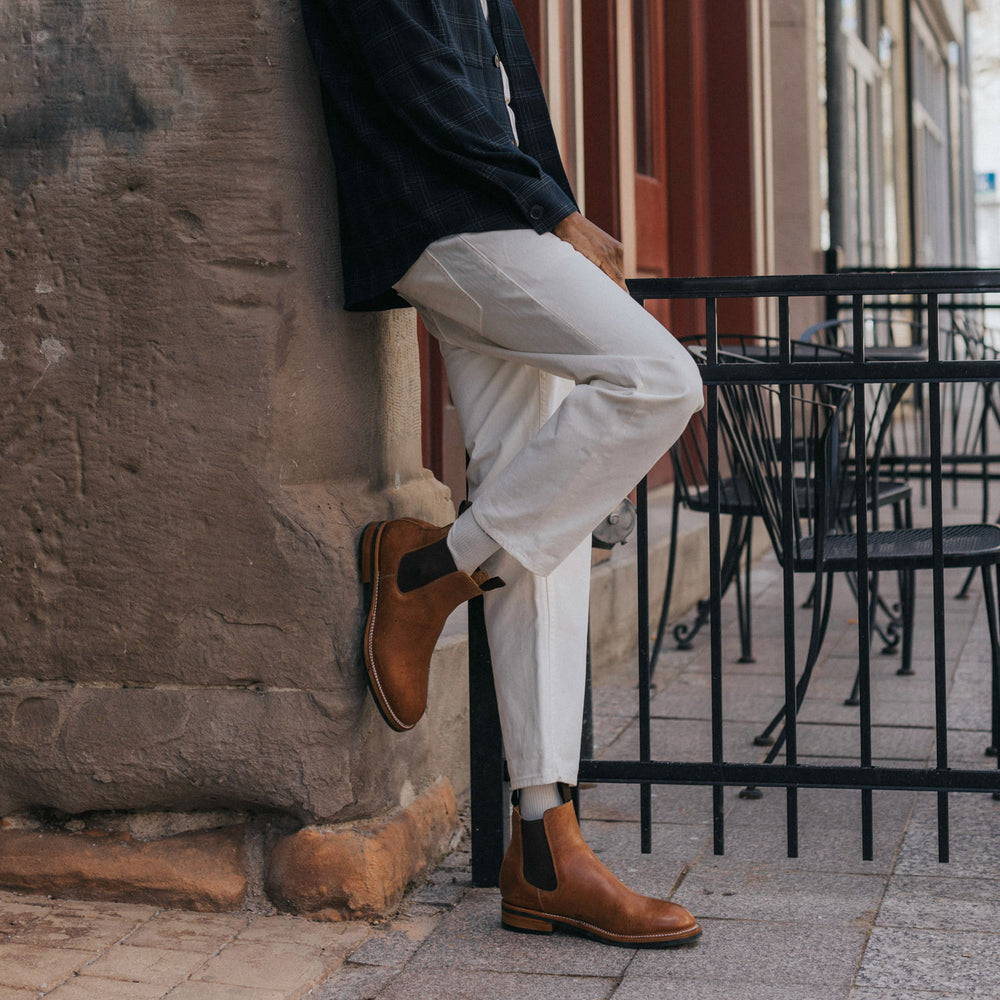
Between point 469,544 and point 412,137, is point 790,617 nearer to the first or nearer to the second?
point 469,544

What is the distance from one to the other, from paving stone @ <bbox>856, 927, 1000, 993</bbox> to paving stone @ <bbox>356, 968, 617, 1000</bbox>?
452 millimetres

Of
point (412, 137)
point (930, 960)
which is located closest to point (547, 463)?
point (412, 137)

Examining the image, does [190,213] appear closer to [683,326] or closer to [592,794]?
[592,794]

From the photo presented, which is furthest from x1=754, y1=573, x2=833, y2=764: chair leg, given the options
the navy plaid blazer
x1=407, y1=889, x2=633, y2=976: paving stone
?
the navy plaid blazer

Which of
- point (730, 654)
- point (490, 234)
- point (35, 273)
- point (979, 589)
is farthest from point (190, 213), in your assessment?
point (979, 589)

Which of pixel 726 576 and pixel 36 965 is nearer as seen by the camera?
pixel 36 965

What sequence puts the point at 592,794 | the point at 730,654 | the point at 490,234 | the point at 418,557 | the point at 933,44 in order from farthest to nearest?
1. the point at 933,44
2. the point at 730,654
3. the point at 592,794
4. the point at 418,557
5. the point at 490,234

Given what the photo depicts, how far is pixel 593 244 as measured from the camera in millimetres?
2582

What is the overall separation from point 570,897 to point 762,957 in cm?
36

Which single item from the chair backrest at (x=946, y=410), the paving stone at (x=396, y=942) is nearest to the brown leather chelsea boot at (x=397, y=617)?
the paving stone at (x=396, y=942)

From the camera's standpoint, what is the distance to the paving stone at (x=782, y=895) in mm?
2748

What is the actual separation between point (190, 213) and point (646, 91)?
4905 mm

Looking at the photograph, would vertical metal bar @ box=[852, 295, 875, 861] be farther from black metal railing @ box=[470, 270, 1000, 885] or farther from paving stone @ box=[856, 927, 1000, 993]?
paving stone @ box=[856, 927, 1000, 993]

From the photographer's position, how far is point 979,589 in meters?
6.21
